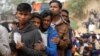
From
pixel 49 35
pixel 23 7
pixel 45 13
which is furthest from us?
pixel 45 13

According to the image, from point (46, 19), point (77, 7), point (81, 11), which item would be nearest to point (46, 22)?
point (46, 19)

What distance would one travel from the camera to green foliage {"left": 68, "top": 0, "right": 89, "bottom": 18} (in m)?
57.6

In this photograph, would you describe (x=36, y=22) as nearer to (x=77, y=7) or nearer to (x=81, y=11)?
(x=77, y=7)

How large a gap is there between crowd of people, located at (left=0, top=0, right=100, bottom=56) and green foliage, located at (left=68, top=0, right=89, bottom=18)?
166 ft

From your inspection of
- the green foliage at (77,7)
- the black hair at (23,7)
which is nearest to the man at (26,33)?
the black hair at (23,7)

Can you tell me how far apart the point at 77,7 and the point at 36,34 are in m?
53.0

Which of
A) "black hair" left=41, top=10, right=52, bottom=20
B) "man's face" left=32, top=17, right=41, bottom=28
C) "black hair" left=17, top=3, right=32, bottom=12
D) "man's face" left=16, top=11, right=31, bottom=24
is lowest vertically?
"man's face" left=32, top=17, right=41, bottom=28

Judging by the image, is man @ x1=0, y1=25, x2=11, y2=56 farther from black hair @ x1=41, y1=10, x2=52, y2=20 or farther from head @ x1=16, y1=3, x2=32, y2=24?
black hair @ x1=41, y1=10, x2=52, y2=20

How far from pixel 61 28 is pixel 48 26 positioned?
15.8 inches

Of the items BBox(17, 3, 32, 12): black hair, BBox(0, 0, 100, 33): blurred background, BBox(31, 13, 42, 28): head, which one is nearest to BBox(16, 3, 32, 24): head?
BBox(17, 3, 32, 12): black hair

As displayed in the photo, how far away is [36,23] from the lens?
607cm

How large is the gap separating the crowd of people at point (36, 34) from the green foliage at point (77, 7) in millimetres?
50481

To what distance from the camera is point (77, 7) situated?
58.3m

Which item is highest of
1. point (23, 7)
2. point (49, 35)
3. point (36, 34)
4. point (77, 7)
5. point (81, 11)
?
point (23, 7)
